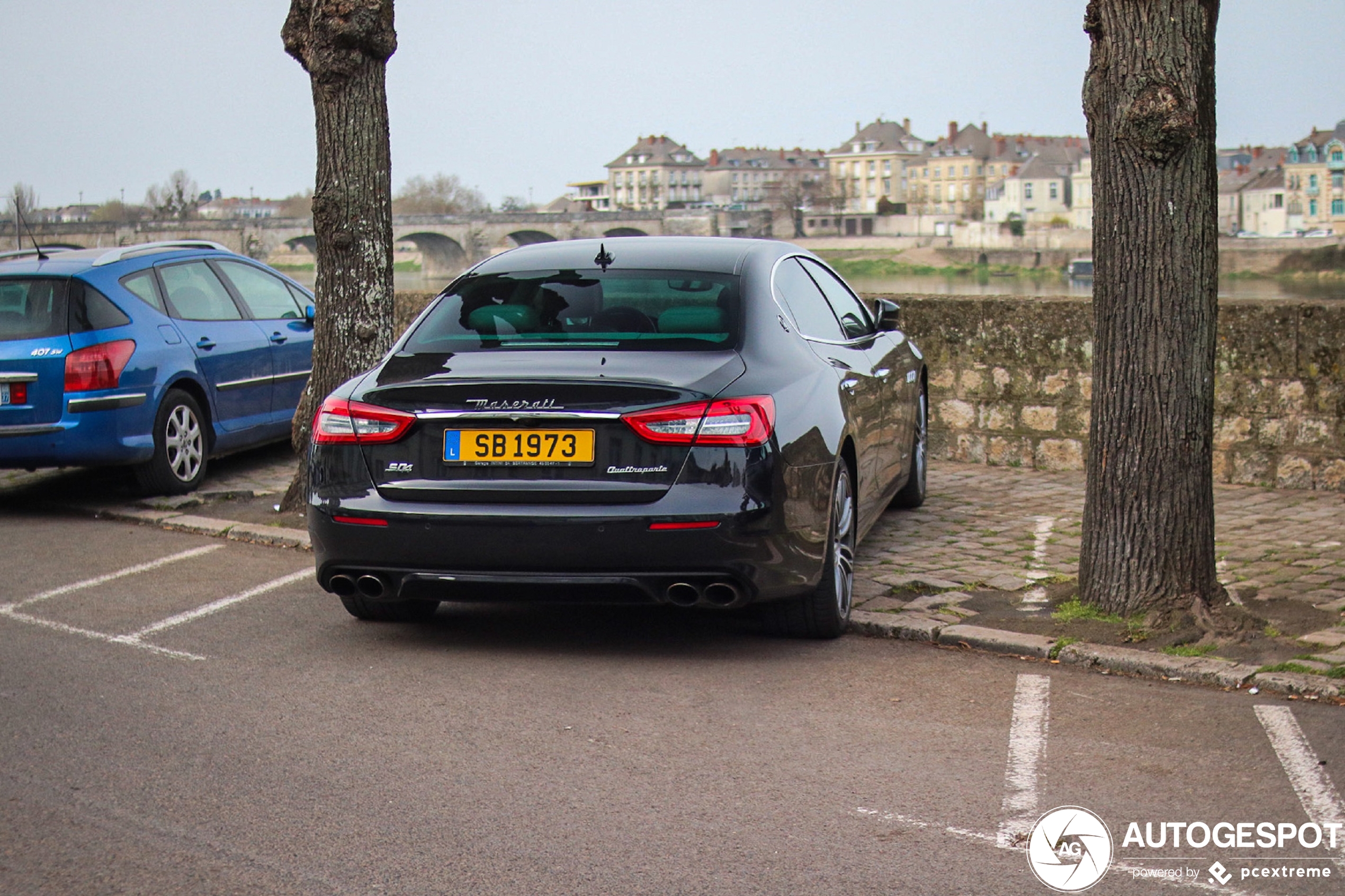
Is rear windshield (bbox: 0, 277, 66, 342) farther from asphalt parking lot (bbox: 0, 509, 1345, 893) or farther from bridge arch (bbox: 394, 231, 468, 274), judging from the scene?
bridge arch (bbox: 394, 231, 468, 274)

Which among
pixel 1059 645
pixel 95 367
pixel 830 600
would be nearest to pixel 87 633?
pixel 830 600

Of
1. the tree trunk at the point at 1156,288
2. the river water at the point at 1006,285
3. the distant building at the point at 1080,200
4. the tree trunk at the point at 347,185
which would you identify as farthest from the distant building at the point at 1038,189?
the tree trunk at the point at 1156,288

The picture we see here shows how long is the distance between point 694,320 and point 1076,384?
5227 mm

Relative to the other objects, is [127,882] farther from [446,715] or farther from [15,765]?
[446,715]

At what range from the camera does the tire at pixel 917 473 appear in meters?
8.30

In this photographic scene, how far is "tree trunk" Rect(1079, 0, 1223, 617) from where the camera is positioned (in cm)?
552

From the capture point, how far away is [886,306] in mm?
7676

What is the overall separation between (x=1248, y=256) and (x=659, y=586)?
90032 millimetres

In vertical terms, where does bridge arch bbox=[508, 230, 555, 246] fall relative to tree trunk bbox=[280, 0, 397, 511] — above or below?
above

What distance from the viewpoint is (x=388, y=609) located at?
602 cm

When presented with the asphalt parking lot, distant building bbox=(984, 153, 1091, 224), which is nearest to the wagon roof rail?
the asphalt parking lot

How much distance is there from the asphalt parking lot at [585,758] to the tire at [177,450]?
3075mm

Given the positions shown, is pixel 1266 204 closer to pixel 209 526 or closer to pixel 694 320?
pixel 209 526

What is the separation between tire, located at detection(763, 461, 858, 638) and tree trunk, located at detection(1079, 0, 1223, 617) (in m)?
0.98
